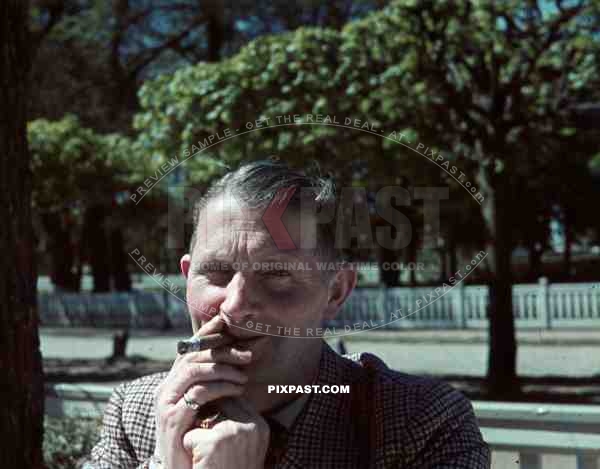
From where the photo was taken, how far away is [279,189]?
1.29m

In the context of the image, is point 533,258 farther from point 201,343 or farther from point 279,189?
point 201,343

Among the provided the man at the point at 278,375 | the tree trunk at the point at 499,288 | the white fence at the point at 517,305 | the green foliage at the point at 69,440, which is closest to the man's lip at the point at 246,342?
the man at the point at 278,375

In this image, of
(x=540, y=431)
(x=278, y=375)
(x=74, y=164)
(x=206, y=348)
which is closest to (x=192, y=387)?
(x=206, y=348)

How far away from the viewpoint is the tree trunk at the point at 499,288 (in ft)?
19.5

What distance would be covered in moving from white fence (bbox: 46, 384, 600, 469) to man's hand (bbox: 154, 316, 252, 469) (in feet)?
4.10

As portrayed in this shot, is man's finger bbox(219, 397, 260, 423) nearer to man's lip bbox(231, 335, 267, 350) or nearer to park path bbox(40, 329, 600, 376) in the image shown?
man's lip bbox(231, 335, 267, 350)

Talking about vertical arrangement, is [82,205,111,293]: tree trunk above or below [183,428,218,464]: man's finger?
above

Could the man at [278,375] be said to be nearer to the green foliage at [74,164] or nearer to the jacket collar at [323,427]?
the jacket collar at [323,427]

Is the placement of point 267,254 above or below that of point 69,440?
above

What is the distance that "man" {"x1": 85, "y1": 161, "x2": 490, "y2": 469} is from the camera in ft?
3.81

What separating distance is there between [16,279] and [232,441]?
124cm

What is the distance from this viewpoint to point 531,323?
39.0 feet

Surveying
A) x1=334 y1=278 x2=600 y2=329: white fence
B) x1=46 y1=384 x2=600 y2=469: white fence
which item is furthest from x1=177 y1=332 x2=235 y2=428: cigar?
x1=334 y1=278 x2=600 y2=329: white fence

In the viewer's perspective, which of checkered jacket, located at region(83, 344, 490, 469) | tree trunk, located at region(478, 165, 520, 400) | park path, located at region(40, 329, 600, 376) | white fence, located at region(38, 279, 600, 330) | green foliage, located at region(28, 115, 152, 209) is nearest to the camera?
checkered jacket, located at region(83, 344, 490, 469)
